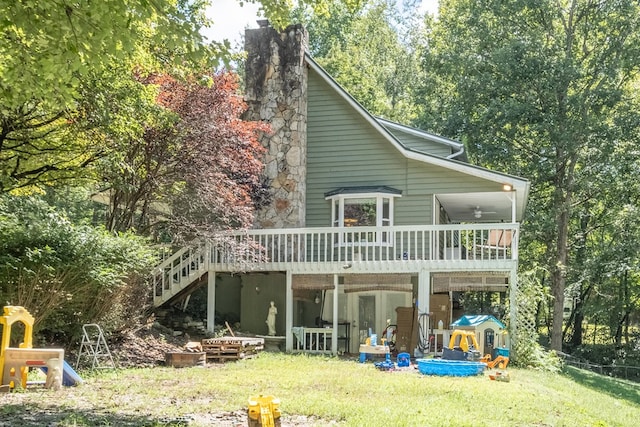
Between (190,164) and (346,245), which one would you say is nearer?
(190,164)

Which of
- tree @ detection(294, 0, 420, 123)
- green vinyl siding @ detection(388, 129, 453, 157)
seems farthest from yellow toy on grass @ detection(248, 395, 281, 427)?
tree @ detection(294, 0, 420, 123)

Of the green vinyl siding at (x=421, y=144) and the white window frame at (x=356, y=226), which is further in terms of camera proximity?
the green vinyl siding at (x=421, y=144)

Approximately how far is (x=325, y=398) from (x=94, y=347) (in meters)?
5.30

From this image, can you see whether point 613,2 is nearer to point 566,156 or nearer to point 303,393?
point 566,156

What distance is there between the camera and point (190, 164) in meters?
16.2

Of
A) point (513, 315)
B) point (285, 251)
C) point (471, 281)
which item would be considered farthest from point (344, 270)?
point (513, 315)

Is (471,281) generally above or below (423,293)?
above

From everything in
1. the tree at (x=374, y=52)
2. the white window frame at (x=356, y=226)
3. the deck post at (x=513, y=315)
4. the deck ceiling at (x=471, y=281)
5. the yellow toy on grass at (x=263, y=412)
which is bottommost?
the yellow toy on grass at (x=263, y=412)

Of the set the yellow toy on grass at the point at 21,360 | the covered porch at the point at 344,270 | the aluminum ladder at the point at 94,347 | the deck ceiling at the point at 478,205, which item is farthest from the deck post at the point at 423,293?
the yellow toy on grass at the point at 21,360

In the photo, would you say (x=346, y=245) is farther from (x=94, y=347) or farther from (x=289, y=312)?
(x=94, y=347)

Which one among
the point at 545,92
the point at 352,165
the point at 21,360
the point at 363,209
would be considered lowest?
the point at 21,360

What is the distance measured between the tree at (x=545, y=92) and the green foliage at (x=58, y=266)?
17.5m

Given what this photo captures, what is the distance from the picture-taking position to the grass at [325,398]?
315 inches

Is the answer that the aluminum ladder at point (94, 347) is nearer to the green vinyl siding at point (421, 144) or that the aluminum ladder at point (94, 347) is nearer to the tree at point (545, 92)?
the green vinyl siding at point (421, 144)
